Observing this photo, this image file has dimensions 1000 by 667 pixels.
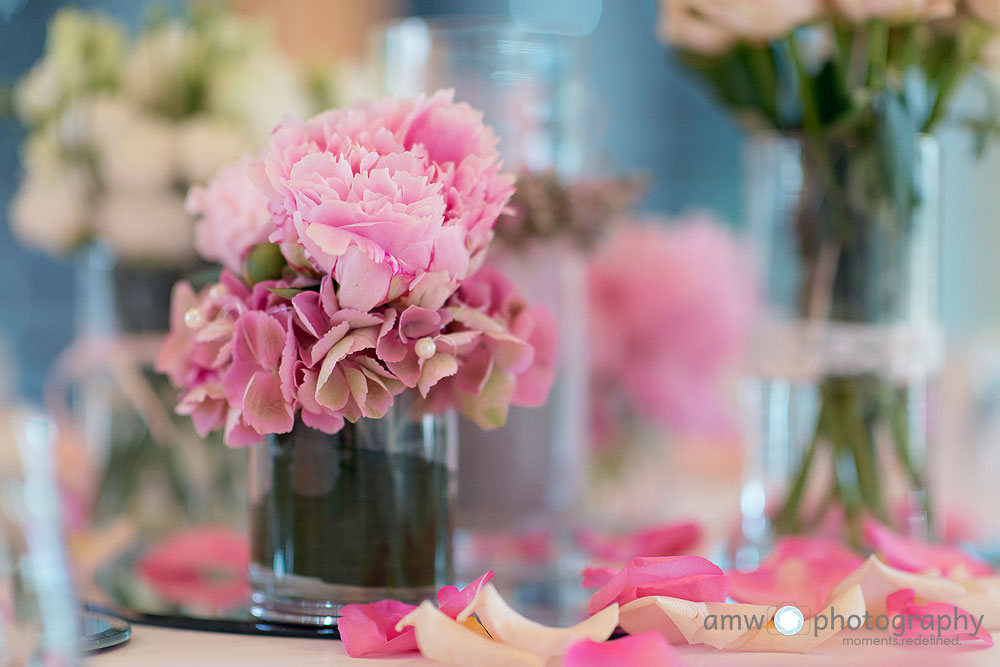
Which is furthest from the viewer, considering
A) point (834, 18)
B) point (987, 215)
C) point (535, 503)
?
point (987, 215)

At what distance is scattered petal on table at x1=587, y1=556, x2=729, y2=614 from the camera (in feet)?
1.41

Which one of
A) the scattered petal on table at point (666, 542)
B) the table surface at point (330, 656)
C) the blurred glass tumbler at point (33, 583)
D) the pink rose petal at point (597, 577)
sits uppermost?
the blurred glass tumbler at point (33, 583)

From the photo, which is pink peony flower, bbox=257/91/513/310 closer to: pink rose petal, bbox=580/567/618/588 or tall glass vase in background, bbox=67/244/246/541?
pink rose petal, bbox=580/567/618/588

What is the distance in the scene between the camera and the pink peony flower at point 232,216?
0.48m

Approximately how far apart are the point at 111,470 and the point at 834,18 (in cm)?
68

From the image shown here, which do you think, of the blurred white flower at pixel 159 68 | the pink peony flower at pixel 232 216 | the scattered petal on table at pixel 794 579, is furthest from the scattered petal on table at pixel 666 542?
the blurred white flower at pixel 159 68

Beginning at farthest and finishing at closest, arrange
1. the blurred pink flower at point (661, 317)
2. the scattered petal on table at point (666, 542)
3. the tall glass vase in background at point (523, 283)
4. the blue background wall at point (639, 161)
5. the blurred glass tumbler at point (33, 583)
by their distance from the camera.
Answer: the blurred pink flower at point (661, 317), the blue background wall at point (639, 161), the tall glass vase in background at point (523, 283), the scattered petal on table at point (666, 542), the blurred glass tumbler at point (33, 583)

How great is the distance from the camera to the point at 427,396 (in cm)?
48

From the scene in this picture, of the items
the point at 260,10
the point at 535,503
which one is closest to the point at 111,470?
the point at 535,503

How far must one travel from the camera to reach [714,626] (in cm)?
42

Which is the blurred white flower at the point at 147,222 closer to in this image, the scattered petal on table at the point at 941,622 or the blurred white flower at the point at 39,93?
the blurred white flower at the point at 39,93

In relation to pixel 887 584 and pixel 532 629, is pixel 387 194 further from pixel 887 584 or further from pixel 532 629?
pixel 887 584

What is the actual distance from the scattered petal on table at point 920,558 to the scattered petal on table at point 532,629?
20 cm

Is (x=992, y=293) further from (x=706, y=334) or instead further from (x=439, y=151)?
(x=439, y=151)
